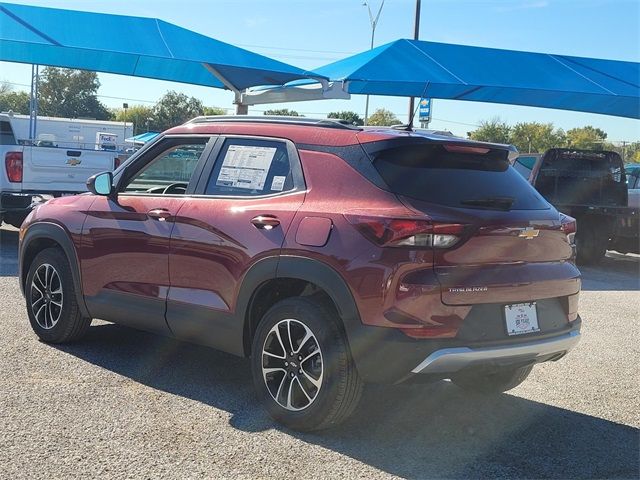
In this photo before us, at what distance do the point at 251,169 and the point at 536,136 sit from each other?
216 feet

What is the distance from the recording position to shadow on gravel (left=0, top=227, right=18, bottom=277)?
29.5 feet

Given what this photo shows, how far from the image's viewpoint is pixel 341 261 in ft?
12.2

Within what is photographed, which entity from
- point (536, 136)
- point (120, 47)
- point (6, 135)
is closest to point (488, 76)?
point (120, 47)

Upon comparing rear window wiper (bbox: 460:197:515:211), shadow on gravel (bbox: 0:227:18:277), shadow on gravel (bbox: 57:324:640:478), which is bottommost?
shadow on gravel (bbox: 0:227:18:277)

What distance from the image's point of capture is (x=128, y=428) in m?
3.92

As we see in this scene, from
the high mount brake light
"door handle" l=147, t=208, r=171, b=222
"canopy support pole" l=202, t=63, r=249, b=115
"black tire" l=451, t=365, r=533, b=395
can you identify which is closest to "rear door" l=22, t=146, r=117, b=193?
"canopy support pole" l=202, t=63, r=249, b=115

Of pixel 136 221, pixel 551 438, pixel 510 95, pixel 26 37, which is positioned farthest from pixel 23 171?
pixel 510 95

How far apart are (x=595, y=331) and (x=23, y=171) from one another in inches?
335

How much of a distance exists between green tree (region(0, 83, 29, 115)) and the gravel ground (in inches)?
3700

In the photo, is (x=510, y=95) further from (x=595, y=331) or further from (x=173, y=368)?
(x=173, y=368)

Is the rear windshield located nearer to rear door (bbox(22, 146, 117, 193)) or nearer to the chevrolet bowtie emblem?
the chevrolet bowtie emblem

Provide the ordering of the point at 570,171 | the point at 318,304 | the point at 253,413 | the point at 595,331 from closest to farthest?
the point at 318,304 → the point at 253,413 → the point at 595,331 → the point at 570,171

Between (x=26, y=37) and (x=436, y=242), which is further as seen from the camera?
(x=26, y=37)

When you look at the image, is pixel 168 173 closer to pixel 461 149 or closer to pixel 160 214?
pixel 160 214
